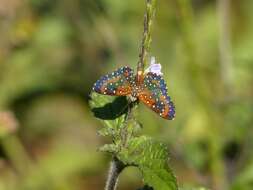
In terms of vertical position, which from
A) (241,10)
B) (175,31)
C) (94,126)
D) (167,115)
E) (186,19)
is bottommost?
(167,115)

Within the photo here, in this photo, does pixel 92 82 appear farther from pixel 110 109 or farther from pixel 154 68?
pixel 154 68

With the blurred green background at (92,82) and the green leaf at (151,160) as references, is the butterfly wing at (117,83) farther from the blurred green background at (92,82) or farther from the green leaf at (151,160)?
the blurred green background at (92,82)

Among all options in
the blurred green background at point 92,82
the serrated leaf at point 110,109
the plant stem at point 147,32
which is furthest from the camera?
the blurred green background at point 92,82

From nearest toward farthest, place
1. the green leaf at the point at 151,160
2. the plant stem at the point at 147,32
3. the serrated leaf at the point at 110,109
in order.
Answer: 1. the plant stem at the point at 147,32
2. the green leaf at the point at 151,160
3. the serrated leaf at the point at 110,109

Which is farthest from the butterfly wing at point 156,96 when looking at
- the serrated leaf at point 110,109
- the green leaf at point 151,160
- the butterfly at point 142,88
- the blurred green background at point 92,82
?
the blurred green background at point 92,82

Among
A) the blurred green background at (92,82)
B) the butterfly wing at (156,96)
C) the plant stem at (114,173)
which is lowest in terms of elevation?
the plant stem at (114,173)

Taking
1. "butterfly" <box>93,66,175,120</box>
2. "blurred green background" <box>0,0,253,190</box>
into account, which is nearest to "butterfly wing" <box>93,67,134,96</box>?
"butterfly" <box>93,66,175,120</box>

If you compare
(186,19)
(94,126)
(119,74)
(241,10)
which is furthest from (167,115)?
(241,10)

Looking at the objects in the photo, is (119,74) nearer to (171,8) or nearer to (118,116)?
(118,116)
